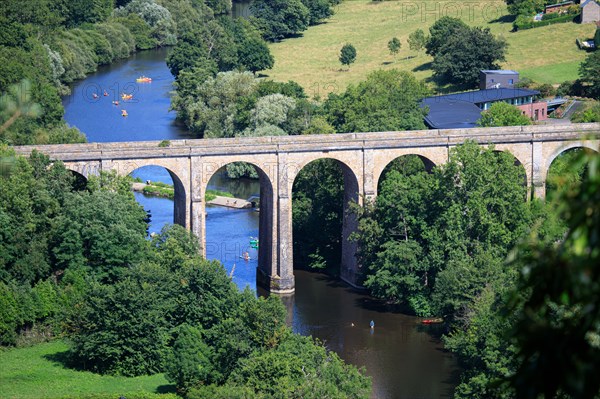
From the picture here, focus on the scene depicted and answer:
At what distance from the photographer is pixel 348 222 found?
82.9 m

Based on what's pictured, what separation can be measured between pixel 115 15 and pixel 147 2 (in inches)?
187

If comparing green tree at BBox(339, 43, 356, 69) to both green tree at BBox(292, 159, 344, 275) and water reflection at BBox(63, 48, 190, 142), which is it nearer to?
water reflection at BBox(63, 48, 190, 142)

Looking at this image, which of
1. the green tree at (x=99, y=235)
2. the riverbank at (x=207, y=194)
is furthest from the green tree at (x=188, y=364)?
the riverbank at (x=207, y=194)

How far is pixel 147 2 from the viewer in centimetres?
16588

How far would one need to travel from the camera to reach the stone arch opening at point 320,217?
8594cm

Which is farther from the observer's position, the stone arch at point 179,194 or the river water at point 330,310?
the stone arch at point 179,194

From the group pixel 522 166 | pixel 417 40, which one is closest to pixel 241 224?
pixel 522 166

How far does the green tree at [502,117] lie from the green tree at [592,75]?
22424 millimetres

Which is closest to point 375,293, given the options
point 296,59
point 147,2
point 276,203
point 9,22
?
point 276,203

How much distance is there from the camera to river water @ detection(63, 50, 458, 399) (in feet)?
213

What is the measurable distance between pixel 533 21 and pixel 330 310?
75289 millimetres

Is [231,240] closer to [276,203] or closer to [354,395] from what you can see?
[276,203]

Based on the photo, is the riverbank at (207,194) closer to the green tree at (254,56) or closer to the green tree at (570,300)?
the green tree at (254,56)

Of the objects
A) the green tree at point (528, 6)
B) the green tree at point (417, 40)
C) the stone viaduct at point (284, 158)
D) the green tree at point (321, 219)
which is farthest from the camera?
the green tree at point (528, 6)
